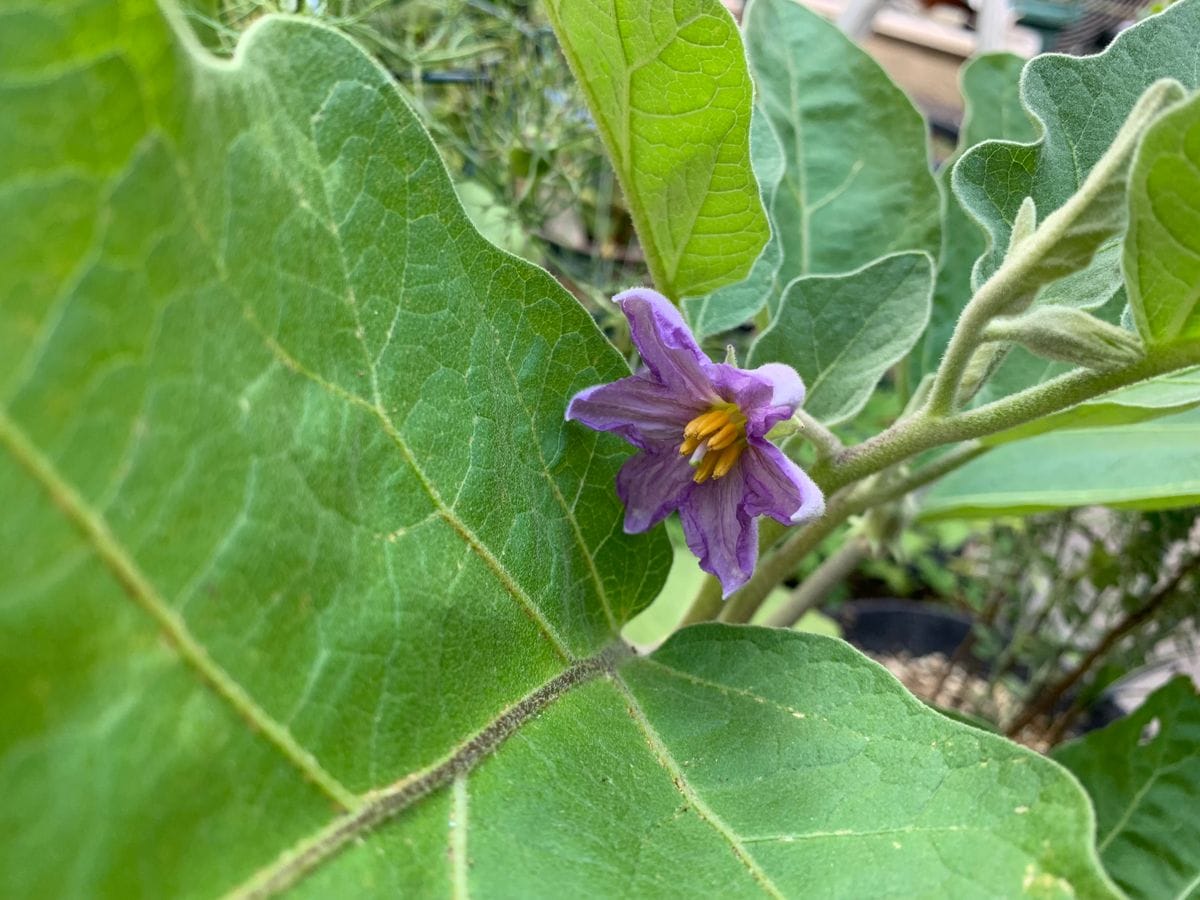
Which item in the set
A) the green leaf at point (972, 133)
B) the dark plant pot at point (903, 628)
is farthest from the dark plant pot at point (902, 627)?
the green leaf at point (972, 133)

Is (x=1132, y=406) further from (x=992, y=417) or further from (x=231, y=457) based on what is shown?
(x=231, y=457)

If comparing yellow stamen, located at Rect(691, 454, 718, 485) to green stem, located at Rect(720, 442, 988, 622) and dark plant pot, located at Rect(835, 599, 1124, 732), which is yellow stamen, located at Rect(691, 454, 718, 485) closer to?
green stem, located at Rect(720, 442, 988, 622)

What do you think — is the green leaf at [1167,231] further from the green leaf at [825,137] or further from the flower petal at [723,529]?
the green leaf at [825,137]

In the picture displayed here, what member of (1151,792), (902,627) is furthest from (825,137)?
(902,627)

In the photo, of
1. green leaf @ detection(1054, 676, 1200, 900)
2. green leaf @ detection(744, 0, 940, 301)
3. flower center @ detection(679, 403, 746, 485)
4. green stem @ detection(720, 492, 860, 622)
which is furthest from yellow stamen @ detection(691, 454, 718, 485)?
green leaf @ detection(1054, 676, 1200, 900)

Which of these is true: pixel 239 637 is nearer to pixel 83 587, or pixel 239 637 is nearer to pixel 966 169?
pixel 83 587

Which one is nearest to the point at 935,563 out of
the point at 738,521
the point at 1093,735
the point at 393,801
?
the point at 1093,735
